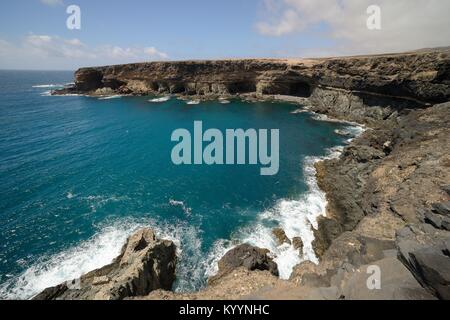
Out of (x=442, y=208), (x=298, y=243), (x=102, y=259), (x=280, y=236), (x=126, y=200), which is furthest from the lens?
(x=126, y=200)

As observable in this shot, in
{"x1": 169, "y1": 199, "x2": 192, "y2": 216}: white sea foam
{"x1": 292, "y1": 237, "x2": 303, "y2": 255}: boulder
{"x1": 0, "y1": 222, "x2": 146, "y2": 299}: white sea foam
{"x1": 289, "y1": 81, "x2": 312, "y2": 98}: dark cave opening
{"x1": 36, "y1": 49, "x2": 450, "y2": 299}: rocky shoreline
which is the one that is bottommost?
{"x1": 0, "y1": 222, "x2": 146, "y2": 299}: white sea foam

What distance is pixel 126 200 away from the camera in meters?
29.2

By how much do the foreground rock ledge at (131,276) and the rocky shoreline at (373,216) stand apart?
0.10 metres

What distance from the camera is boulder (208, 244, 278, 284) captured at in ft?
60.0

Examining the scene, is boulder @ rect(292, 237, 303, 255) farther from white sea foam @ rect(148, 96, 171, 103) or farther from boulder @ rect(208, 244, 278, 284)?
white sea foam @ rect(148, 96, 171, 103)

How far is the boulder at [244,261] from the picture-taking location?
18281mm

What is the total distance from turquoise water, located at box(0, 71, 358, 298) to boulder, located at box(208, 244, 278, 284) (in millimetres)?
1381

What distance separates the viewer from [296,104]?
78938 millimetres

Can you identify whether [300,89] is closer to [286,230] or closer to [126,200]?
[286,230]

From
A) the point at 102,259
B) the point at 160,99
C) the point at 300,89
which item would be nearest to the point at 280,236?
the point at 102,259

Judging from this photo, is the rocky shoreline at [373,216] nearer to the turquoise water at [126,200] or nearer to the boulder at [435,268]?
the boulder at [435,268]

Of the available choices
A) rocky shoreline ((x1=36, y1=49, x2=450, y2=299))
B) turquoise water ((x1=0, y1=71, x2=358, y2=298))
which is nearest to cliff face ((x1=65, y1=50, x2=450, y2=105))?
rocky shoreline ((x1=36, y1=49, x2=450, y2=299))

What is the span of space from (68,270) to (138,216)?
773 centimetres

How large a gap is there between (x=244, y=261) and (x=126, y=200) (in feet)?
54.4
